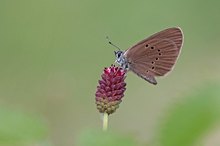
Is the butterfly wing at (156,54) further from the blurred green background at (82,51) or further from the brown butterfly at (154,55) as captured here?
the blurred green background at (82,51)

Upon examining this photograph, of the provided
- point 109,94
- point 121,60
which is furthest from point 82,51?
point 109,94

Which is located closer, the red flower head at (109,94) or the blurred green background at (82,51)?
the red flower head at (109,94)

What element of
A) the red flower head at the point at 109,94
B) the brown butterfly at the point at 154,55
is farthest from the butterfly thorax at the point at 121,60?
the red flower head at the point at 109,94

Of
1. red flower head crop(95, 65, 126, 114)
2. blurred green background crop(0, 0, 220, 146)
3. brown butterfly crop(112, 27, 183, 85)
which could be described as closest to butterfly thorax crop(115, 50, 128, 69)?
brown butterfly crop(112, 27, 183, 85)

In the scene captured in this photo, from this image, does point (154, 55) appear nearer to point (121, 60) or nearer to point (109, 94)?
point (121, 60)

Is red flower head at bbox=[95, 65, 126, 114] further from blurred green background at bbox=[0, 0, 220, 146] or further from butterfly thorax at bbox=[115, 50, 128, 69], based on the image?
blurred green background at bbox=[0, 0, 220, 146]

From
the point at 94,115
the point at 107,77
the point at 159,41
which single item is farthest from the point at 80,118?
the point at 107,77

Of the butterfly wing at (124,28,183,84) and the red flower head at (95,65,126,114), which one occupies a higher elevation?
the butterfly wing at (124,28,183,84)

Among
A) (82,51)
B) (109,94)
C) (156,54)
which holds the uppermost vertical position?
(82,51)

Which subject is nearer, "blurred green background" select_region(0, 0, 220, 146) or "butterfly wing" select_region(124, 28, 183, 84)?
"butterfly wing" select_region(124, 28, 183, 84)
